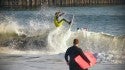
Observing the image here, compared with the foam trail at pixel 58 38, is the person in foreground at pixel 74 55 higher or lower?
higher

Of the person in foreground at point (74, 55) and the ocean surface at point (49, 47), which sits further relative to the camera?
the ocean surface at point (49, 47)

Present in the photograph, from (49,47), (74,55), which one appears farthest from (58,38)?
(74,55)

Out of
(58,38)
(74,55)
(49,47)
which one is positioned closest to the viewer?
(74,55)

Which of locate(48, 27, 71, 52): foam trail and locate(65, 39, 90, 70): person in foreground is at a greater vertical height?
locate(65, 39, 90, 70): person in foreground

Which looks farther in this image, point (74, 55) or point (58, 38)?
point (58, 38)

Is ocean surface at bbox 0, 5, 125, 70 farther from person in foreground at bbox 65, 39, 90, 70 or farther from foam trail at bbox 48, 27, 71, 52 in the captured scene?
person in foreground at bbox 65, 39, 90, 70

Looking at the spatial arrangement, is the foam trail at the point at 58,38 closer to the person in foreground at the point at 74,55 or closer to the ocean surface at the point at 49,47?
the ocean surface at the point at 49,47

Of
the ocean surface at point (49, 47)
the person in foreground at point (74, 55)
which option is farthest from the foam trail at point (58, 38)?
the person in foreground at point (74, 55)

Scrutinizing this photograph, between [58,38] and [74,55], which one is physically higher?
[74,55]

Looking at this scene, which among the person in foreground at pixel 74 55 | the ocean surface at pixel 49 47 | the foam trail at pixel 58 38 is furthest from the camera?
the foam trail at pixel 58 38

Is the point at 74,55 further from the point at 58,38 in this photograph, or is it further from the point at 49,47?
the point at 58,38

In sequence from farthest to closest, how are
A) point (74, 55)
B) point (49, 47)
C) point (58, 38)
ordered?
point (58, 38)
point (49, 47)
point (74, 55)

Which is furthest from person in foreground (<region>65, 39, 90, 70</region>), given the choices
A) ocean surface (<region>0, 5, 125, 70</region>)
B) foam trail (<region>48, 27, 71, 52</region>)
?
foam trail (<region>48, 27, 71, 52</region>)

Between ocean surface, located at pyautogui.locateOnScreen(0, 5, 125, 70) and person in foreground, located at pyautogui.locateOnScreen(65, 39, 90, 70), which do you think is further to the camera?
ocean surface, located at pyautogui.locateOnScreen(0, 5, 125, 70)
